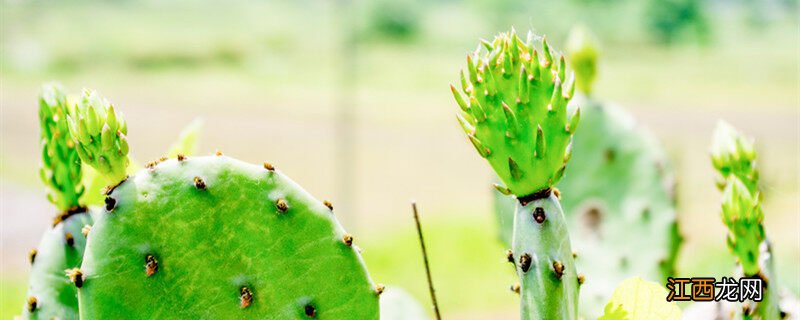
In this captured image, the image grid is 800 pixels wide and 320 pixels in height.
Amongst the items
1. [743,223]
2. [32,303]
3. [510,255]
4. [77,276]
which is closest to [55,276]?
[32,303]

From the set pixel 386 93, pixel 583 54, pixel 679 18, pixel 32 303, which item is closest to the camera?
pixel 32 303

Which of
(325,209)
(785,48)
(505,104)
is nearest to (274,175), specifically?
(325,209)

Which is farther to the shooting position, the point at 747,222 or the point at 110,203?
the point at 747,222

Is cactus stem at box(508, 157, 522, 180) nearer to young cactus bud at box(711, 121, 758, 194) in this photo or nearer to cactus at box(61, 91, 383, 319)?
cactus at box(61, 91, 383, 319)

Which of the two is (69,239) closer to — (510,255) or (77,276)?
(77,276)

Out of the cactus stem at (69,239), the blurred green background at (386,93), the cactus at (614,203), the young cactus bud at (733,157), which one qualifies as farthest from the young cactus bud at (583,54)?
the blurred green background at (386,93)

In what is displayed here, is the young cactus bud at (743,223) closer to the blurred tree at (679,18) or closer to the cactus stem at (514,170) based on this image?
the cactus stem at (514,170)
